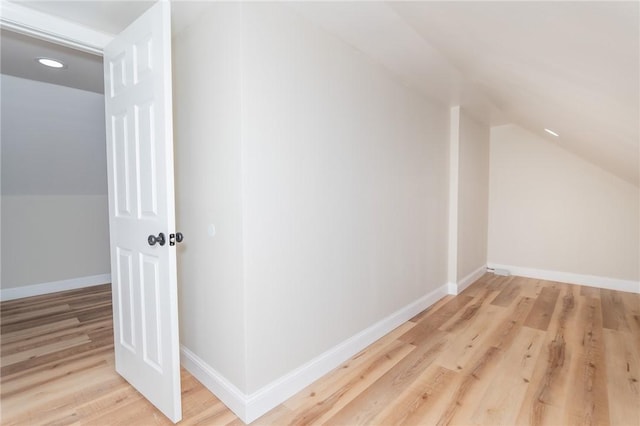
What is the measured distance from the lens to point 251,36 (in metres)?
1.54

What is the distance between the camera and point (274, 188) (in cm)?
168

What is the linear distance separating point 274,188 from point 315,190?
31cm

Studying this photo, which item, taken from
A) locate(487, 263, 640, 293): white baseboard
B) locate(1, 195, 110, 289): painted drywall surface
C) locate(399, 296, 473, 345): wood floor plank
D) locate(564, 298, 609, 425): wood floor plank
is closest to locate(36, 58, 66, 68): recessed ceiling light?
locate(1, 195, 110, 289): painted drywall surface

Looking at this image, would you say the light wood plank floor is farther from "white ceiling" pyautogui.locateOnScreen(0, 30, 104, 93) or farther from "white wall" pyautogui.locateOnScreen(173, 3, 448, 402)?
"white ceiling" pyautogui.locateOnScreen(0, 30, 104, 93)

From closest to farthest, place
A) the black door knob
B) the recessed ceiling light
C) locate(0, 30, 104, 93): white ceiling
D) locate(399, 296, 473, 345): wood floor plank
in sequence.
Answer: the black door knob, locate(0, 30, 104, 93): white ceiling, the recessed ceiling light, locate(399, 296, 473, 345): wood floor plank

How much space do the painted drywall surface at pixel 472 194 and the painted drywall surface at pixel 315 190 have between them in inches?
45.9

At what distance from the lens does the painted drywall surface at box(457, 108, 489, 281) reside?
12.0 ft

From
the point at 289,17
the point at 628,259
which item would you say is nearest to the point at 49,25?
the point at 289,17

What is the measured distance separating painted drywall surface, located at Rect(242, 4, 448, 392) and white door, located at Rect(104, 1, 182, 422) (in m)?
0.37

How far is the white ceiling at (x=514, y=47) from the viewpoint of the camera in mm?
1088

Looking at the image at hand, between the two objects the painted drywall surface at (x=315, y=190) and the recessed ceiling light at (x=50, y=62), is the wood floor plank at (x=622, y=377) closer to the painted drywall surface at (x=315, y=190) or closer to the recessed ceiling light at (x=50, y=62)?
the painted drywall surface at (x=315, y=190)

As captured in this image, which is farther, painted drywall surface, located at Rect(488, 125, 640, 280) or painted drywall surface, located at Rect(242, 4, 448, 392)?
painted drywall surface, located at Rect(488, 125, 640, 280)

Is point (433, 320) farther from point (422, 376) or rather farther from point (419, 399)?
point (419, 399)

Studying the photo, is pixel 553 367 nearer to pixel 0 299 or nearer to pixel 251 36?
pixel 251 36
